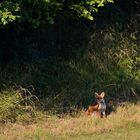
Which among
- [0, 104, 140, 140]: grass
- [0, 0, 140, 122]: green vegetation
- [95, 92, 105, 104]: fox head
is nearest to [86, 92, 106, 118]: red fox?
[95, 92, 105, 104]: fox head

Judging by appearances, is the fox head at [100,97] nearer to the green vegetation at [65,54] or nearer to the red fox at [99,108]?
the red fox at [99,108]

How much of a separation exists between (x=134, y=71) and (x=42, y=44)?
227 cm

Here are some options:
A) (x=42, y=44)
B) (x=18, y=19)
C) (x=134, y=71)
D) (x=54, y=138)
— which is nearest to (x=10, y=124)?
(x=54, y=138)

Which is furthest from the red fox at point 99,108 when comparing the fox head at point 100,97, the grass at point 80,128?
the grass at point 80,128

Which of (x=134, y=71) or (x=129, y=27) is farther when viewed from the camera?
(x=129, y=27)

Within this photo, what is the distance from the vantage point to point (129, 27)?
49.8 ft

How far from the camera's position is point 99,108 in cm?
1155

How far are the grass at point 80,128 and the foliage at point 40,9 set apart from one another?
195cm

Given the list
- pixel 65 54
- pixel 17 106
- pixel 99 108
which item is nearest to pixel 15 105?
pixel 17 106

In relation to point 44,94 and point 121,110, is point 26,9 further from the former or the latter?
point 121,110

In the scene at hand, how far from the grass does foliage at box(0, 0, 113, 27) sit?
1.95m

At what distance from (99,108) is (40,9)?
7.38 feet

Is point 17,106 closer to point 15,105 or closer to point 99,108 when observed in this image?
point 15,105

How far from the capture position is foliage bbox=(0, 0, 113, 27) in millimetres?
10640
